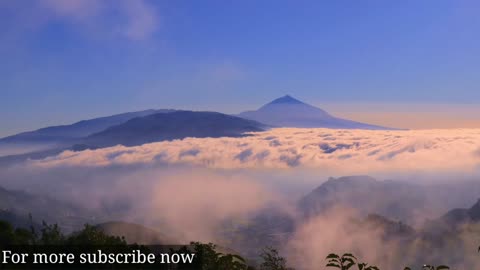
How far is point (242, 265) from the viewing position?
23.4 meters

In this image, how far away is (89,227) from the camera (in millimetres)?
34219

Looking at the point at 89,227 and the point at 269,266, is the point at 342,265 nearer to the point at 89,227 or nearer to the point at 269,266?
the point at 269,266

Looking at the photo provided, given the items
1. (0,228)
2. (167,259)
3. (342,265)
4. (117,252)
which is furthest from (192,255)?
(0,228)

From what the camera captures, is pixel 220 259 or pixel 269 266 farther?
pixel 269 266

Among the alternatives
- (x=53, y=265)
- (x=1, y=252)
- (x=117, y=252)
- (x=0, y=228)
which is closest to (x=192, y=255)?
(x=117, y=252)

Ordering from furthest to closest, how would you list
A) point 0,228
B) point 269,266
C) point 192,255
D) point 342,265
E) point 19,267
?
point 0,228 → point 269,266 → point 192,255 → point 19,267 → point 342,265

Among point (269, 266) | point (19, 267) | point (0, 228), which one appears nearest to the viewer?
point (19, 267)

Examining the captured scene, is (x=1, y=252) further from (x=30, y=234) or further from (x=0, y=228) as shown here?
(x=0, y=228)

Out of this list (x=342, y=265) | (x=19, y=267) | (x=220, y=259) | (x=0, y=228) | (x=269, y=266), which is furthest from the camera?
(x=0, y=228)

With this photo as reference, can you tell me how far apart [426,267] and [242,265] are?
26.8 feet

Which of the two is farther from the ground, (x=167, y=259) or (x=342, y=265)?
(x=342, y=265)

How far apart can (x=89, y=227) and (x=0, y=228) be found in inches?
Result: 205

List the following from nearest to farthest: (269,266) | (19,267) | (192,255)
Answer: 1. (19,267)
2. (192,255)
3. (269,266)

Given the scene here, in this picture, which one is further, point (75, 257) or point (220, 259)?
point (75, 257)
